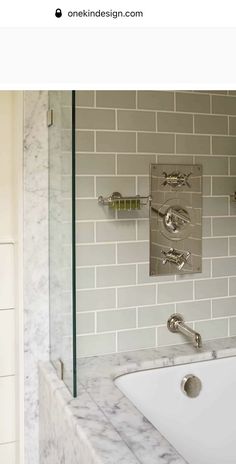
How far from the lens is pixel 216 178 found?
1.83 metres

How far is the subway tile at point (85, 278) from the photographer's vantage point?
165 cm

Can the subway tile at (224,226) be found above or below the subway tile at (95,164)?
below

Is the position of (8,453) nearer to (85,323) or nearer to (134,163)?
(85,323)

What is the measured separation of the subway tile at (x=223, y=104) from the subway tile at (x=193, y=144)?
0.39 feet

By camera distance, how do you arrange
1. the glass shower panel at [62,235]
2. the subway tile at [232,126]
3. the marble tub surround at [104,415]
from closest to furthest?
the marble tub surround at [104,415] → the glass shower panel at [62,235] → the subway tile at [232,126]

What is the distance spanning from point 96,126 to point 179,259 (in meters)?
0.57

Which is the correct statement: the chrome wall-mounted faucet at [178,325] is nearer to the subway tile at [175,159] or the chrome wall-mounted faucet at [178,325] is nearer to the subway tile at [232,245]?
the subway tile at [232,245]

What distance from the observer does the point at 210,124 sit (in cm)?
181

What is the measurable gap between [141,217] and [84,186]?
0.78ft

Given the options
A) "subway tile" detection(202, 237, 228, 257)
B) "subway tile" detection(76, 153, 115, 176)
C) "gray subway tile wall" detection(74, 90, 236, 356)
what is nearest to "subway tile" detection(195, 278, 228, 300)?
"gray subway tile wall" detection(74, 90, 236, 356)
